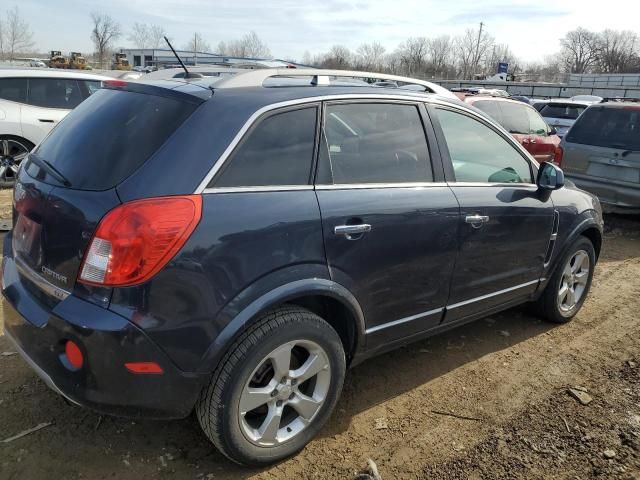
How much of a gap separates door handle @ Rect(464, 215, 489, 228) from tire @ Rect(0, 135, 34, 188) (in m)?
6.69

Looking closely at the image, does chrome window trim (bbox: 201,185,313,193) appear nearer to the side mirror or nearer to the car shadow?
the car shadow

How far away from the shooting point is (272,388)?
8.20 ft

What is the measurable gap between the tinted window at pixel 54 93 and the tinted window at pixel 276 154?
21.8ft

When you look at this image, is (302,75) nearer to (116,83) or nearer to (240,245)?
(116,83)

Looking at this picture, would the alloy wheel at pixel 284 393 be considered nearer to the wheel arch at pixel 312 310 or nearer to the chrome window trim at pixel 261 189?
the wheel arch at pixel 312 310

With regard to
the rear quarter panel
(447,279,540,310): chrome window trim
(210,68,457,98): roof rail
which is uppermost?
(210,68,457,98): roof rail

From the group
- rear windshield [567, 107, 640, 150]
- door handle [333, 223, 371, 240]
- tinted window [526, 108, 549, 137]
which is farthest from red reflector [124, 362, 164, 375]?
tinted window [526, 108, 549, 137]

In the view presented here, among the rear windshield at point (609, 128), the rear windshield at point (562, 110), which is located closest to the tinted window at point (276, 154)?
the rear windshield at point (609, 128)

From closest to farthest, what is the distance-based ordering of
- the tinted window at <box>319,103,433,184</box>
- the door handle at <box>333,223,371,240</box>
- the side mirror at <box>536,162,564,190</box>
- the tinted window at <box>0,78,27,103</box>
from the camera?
the door handle at <box>333,223,371,240</box> < the tinted window at <box>319,103,433,184</box> < the side mirror at <box>536,162,564,190</box> < the tinted window at <box>0,78,27,103</box>

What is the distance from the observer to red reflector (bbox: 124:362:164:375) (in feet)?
7.02

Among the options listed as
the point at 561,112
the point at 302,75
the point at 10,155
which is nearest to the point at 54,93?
the point at 10,155

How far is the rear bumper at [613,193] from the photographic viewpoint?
687cm

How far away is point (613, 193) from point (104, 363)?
689 centimetres

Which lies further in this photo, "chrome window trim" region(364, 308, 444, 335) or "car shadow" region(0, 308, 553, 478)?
"chrome window trim" region(364, 308, 444, 335)
